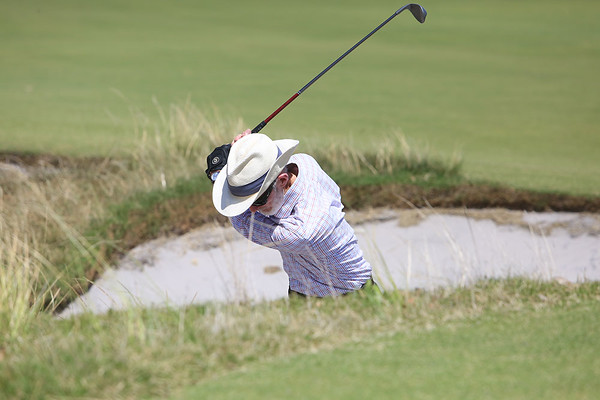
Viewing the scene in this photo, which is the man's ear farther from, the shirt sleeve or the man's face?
the shirt sleeve

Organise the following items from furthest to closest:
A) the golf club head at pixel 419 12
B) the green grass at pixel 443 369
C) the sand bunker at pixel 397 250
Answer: the sand bunker at pixel 397 250
the golf club head at pixel 419 12
the green grass at pixel 443 369

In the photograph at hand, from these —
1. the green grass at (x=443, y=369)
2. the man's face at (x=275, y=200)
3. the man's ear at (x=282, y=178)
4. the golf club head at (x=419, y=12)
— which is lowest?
the green grass at (x=443, y=369)

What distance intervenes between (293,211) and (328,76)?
30.4 feet

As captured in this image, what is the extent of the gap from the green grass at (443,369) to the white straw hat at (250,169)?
1028 mm

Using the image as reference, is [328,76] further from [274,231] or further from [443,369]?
[443,369]

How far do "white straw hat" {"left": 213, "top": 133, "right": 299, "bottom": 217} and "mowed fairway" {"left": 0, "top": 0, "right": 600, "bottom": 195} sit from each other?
15.3ft

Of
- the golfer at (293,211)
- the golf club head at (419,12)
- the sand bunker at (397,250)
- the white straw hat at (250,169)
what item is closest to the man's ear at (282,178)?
the golfer at (293,211)

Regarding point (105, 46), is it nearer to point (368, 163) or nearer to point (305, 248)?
point (368, 163)

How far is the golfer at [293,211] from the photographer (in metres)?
4.15

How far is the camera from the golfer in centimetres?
415

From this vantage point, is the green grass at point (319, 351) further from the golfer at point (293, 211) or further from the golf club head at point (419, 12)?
the golf club head at point (419, 12)

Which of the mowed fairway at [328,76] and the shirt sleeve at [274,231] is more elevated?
the mowed fairway at [328,76]

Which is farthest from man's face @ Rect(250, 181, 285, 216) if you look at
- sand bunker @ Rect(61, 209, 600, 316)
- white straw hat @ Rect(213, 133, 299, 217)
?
sand bunker @ Rect(61, 209, 600, 316)

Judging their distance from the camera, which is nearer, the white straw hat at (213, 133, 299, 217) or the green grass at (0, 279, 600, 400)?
the green grass at (0, 279, 600, 400)
